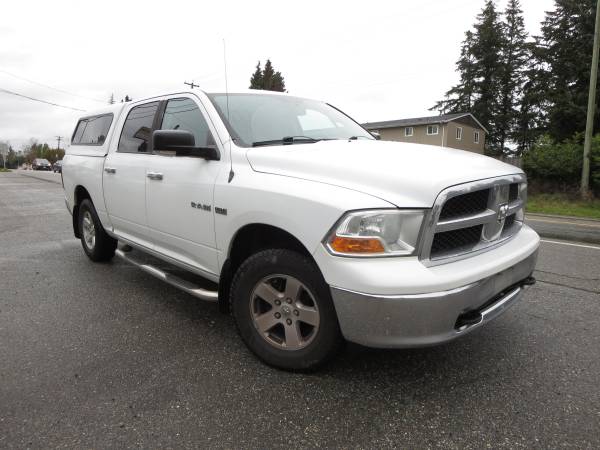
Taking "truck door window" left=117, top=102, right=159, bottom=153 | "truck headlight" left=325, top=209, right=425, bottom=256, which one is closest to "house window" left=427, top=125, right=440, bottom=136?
"truck door window" left=117, top=102, right=159, bottom=153


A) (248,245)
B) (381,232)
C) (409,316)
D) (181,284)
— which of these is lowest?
(181,284)

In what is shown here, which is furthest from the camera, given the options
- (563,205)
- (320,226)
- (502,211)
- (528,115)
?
(528,115)

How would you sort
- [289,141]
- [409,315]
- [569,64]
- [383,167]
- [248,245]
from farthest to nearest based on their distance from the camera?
[569,64] → [289,141] → [248,245] → [383,167] → [409,315]

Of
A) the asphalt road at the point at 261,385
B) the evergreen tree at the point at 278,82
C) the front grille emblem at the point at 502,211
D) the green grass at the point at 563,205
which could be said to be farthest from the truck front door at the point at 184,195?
the evergreen tree at the point at 278,82

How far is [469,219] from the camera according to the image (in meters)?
2.32

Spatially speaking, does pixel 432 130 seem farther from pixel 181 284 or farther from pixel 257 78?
pixel 181 284

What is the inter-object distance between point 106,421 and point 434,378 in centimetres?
182

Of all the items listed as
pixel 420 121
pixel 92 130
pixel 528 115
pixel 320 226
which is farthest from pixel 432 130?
pixel 320 226

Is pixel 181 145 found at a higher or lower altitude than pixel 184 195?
higher

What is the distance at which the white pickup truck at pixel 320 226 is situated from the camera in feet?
6.88

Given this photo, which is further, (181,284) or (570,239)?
(570,239)

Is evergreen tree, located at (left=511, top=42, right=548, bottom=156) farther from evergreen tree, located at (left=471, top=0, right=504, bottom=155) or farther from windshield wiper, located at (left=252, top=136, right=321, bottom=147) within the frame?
windshield wiper, located at (left=252, top=136, right=321, bottom=147)

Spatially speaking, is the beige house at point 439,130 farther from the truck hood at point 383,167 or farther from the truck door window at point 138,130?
the truck hood at point 383,167

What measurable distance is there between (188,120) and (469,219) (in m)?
2.24
